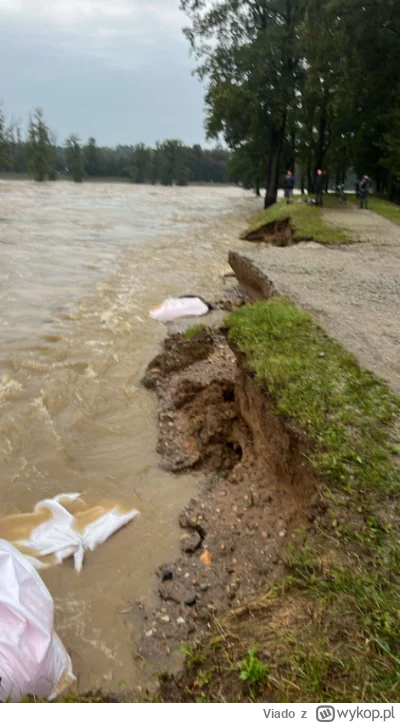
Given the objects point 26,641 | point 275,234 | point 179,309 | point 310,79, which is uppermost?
point 310,79

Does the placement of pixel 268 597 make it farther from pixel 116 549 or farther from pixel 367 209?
pixel 367 209

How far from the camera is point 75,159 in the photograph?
3132 inches

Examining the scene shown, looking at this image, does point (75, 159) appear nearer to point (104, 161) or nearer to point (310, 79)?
point (104, 161)

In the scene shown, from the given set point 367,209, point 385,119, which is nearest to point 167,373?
point 367,209

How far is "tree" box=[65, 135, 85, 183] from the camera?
77800mm

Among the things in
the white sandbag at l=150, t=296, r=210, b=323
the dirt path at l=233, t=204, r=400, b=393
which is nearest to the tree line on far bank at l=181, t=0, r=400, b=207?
the dirt path at l=233, t=204, r=400, b=393

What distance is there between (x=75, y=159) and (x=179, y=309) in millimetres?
79423

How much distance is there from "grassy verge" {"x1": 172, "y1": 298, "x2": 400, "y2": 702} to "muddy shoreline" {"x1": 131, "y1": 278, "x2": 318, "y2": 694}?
0.18 metres

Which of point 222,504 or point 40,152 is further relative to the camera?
point 40,152

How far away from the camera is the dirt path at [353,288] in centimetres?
466

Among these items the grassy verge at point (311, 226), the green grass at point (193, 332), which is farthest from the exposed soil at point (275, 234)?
the green grass at point (193, 332)

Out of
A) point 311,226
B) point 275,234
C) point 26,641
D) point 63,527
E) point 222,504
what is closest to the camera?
point 26,641

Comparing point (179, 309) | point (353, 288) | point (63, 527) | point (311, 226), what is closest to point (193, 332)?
point (179, 309)

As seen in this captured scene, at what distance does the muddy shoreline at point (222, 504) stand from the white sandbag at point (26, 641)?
47 centimetres
